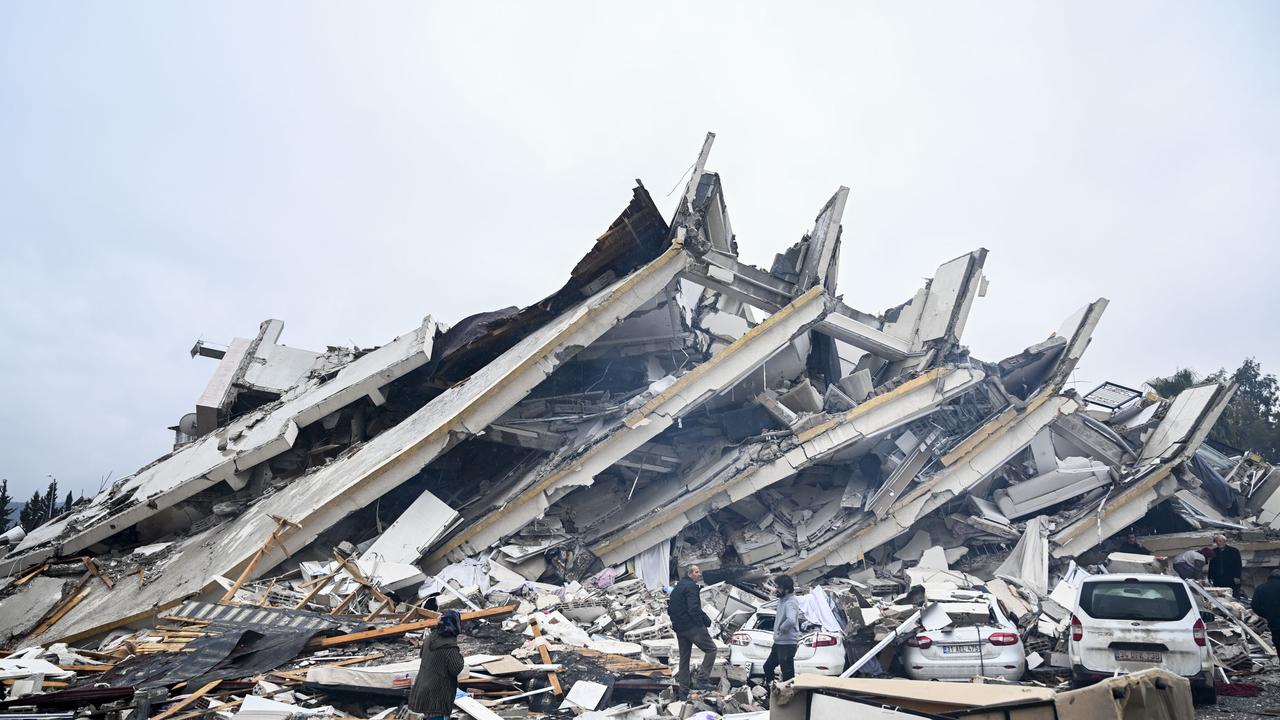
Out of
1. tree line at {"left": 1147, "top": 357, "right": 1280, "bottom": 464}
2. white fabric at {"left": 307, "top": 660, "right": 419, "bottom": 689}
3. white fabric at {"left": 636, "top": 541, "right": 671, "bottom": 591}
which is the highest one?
tree line at {"left": 1147, "top": 357, "right": 1280, "bottom": 464}

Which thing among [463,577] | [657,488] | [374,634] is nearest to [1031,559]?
[657,488]

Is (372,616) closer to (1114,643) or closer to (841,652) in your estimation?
(841,652)

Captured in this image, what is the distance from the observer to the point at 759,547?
12.4 m

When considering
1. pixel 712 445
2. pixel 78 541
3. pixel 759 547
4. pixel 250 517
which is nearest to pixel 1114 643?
pixel 759 547

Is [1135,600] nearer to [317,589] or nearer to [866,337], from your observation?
[866,337]

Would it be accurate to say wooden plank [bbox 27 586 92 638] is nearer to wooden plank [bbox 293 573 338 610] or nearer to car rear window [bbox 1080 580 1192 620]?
wooden plank [bbox 293 573 338 610]

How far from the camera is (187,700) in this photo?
576 cm

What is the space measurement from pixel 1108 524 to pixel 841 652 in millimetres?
7184

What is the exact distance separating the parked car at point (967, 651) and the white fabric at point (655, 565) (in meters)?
4.60

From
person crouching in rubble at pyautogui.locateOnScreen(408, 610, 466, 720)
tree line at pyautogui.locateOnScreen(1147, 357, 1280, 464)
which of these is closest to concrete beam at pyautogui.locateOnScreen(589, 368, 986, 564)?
person crouching in rubble at pyautogui.locateOnScreen(408, 610, 466, 720)

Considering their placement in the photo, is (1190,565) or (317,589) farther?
(1190,565)

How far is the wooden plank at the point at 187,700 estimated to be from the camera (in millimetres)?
5516

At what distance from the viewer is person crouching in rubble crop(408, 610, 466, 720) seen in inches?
198

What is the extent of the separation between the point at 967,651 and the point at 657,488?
6324mm
